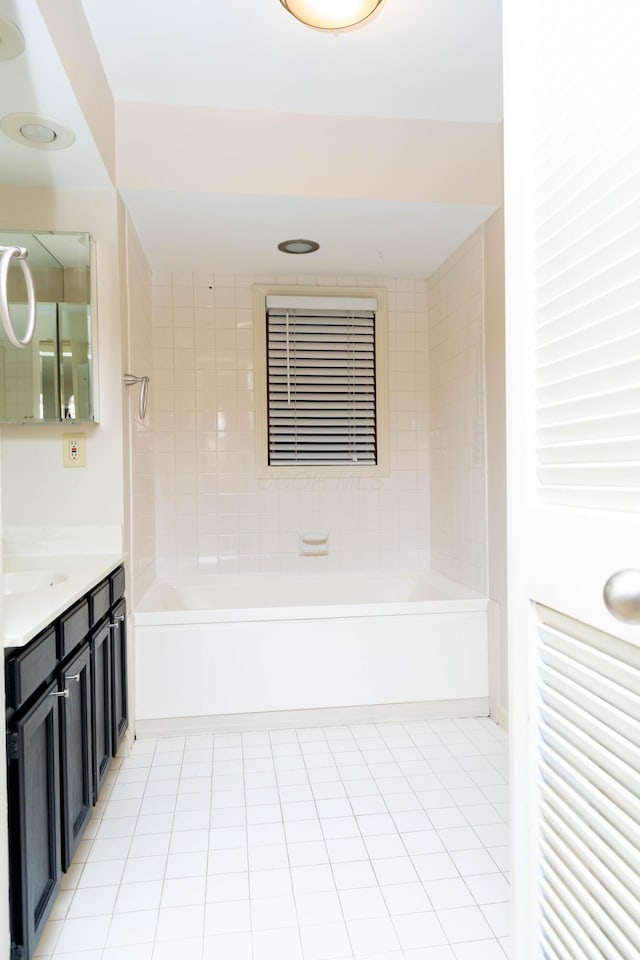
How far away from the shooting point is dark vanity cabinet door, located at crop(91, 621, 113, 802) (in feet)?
6.97

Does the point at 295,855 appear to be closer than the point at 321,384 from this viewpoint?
Yes

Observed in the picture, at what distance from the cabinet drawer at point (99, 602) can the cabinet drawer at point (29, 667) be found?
433 millimetres

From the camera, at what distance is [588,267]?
743mm

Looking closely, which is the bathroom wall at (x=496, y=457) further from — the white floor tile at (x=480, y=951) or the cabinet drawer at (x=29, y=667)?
the cabinet drawer at (x=29, y=667)

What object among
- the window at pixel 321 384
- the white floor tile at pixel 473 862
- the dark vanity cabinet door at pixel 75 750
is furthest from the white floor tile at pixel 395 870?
the window at pixel 321 384

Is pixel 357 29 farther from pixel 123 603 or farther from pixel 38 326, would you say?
pixel 123 603

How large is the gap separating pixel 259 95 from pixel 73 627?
2119 millimetres

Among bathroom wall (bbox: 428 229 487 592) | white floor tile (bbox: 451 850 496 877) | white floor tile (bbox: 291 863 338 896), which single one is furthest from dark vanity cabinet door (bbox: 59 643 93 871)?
bathroom wall (bbox: 428 229 487 592)

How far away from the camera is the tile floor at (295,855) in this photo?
1.62m

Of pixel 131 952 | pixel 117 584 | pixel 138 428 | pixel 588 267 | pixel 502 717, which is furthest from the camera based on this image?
pixel 138 428

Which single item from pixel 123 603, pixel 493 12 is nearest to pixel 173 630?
pixel 123 603

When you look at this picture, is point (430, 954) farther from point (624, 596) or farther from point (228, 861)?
point (624, 596)

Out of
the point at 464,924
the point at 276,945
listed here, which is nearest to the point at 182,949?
the point at 276,945

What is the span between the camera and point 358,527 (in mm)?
3932
